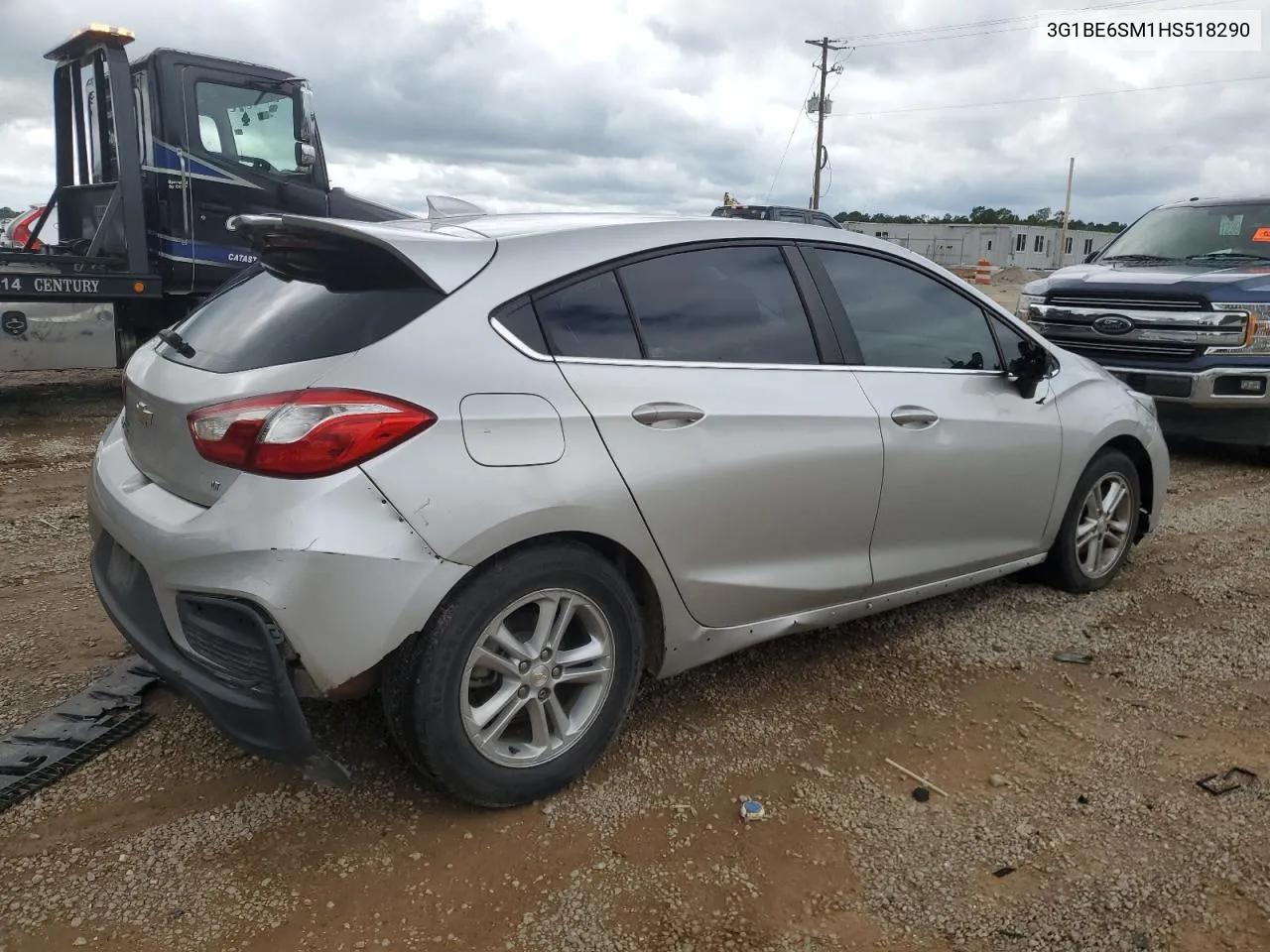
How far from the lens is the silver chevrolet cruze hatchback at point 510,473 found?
2.36 m

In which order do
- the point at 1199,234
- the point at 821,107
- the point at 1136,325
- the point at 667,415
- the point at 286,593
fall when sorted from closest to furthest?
the point at 286,593
the point at 667,415
the point at 1136,325
the point at 1199,234
the point at 821,107

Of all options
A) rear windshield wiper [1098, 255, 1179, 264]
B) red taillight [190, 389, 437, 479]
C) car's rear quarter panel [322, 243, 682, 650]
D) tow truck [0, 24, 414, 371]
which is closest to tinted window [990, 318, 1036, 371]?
car's rear quarter panel [322, 243, 682, 650]

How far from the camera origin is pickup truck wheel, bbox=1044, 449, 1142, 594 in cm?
435

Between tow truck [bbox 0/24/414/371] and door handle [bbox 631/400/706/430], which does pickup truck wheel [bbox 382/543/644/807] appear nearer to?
door handle [bbox 631/400/706/430]

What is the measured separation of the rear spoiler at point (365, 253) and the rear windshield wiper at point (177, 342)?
1.18ft

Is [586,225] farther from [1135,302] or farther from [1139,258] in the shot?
[1139,258]

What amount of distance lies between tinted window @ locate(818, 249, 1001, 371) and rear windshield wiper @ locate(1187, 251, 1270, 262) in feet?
16.1

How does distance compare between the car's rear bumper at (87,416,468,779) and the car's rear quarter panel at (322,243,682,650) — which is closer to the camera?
the car's rear bumper at (87,416,468,779)

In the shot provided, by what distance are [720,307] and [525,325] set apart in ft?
2.40

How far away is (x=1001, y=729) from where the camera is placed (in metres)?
3.29

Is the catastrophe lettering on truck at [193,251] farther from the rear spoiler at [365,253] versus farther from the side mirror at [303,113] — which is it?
the rear spoiler at [365,253]

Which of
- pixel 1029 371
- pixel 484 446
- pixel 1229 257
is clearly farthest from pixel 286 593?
pixel 1229 257

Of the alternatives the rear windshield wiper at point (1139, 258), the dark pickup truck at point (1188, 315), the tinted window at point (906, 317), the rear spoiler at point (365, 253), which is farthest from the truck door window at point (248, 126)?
the rear windshield wiper at point (1139, 258)

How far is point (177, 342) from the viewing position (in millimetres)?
2938
